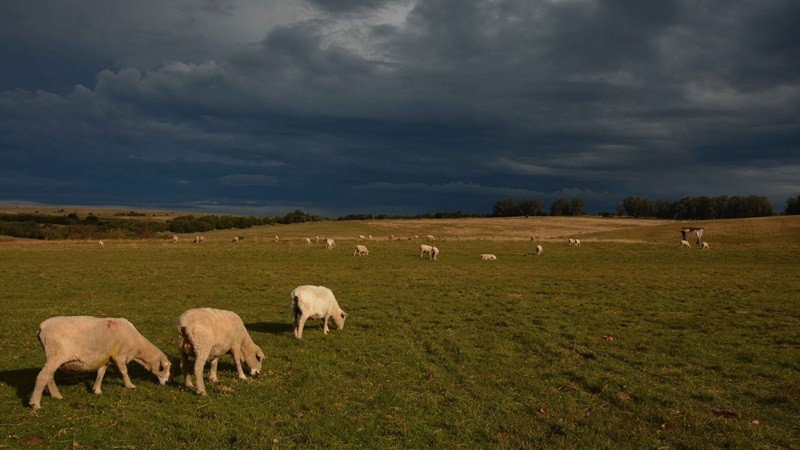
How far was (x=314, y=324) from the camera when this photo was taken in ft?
69.1

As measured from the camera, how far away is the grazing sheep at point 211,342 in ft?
38.6

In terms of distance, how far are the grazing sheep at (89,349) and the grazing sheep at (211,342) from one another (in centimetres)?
99

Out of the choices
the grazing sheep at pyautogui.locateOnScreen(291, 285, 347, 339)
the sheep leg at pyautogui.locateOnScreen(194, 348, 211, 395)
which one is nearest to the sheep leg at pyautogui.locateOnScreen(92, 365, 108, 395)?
the sheep leg at pyautogui.locateOnScreen(194, 348, 211, 395)

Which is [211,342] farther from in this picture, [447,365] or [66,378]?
[447,365]

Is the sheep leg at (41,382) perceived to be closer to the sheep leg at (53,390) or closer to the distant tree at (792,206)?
the sheep leg at (53,390)

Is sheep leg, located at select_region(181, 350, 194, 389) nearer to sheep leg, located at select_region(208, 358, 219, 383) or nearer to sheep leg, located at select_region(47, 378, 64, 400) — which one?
sheep leg, located at select_region(208, 358, 219, 383)

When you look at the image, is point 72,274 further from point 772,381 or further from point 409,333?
A: point 772,381

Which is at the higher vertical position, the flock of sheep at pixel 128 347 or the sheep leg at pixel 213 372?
the flock of sheep at pixel 128 347

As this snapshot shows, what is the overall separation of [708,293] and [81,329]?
103 ft

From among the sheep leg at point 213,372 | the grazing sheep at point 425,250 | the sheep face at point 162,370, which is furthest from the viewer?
the grazing sheep at point 425,250

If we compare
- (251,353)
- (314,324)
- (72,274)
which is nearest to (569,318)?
(314,324)

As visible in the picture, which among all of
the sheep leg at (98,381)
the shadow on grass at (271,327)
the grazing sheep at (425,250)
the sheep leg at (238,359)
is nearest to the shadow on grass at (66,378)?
the sheep leg at (98,381)

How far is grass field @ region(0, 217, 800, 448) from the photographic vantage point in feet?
33.1

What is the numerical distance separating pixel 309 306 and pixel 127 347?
6.80 metres
